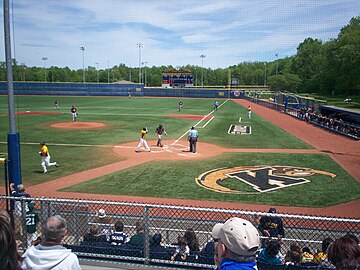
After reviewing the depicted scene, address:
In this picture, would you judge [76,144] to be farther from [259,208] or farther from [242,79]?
[242,79]

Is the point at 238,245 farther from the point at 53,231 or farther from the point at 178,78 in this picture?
the point at 178,78

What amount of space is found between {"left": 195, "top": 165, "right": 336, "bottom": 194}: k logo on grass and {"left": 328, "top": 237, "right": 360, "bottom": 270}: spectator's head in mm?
9837

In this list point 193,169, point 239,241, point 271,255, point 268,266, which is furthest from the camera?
point 193,169

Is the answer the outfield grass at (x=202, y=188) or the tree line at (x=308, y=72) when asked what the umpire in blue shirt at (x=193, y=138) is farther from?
the tree line at (x=308, y=72)

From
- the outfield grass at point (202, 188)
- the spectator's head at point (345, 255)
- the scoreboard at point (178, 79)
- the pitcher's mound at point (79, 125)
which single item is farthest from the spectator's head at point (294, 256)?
the scoreboard at point (178, 79)

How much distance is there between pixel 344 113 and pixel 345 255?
2958cm

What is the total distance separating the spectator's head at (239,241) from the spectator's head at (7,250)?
1670 mm

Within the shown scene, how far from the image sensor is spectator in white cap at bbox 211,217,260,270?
2754 millimetres

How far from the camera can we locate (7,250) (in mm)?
2768

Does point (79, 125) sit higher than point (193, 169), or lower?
higher

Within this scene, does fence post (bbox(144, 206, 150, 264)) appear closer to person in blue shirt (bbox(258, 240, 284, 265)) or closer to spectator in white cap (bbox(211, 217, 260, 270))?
person in blue shirt (bbox(258, 240, 284, 265))

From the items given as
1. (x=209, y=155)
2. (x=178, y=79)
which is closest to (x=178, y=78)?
(x=178, y=79)

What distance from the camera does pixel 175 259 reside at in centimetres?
561

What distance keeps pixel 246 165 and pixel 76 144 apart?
11.2 m
